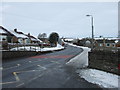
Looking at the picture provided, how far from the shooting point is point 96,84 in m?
7.70

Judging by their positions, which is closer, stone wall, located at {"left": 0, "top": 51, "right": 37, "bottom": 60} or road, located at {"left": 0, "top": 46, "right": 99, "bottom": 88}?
road, located at {"left": 0, "top": 46, "right": 99, "bottom": 88}

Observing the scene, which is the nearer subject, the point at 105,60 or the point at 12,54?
the point at 105,60

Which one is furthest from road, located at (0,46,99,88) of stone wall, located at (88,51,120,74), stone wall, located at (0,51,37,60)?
stone wall, located at (0,51,37,60)

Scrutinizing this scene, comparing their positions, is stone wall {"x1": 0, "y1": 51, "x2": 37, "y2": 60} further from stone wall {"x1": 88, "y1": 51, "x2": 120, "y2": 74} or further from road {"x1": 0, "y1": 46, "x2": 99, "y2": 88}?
stone wall {"x1": 88, "y1": 51, "x2": 120, "y2": 74}

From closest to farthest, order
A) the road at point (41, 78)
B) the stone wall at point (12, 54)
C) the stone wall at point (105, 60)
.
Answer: the road at point (41, 78), the stone wall at point (105, 60), the stone wall at point (12, 54)

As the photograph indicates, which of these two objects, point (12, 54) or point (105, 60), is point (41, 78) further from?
point (12, 54)

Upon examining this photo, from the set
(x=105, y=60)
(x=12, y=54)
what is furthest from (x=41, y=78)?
(x=12, y=54)

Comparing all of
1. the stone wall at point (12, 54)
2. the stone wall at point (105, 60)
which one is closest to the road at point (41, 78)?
the stone wall at point (105, 60)

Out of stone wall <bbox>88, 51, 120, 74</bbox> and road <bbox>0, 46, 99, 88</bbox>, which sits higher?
stone wall <bbox>88, 51, 120, 74</bbox>

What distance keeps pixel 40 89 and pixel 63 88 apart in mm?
1184

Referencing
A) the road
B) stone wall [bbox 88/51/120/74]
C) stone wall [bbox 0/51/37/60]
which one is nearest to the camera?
the road

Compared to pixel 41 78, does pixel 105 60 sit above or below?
above

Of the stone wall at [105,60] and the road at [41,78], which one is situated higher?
the stone wall at [105,60]

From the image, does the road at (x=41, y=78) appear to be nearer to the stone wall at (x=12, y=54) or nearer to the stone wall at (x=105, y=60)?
the stone wall at (x=105, y=60)
